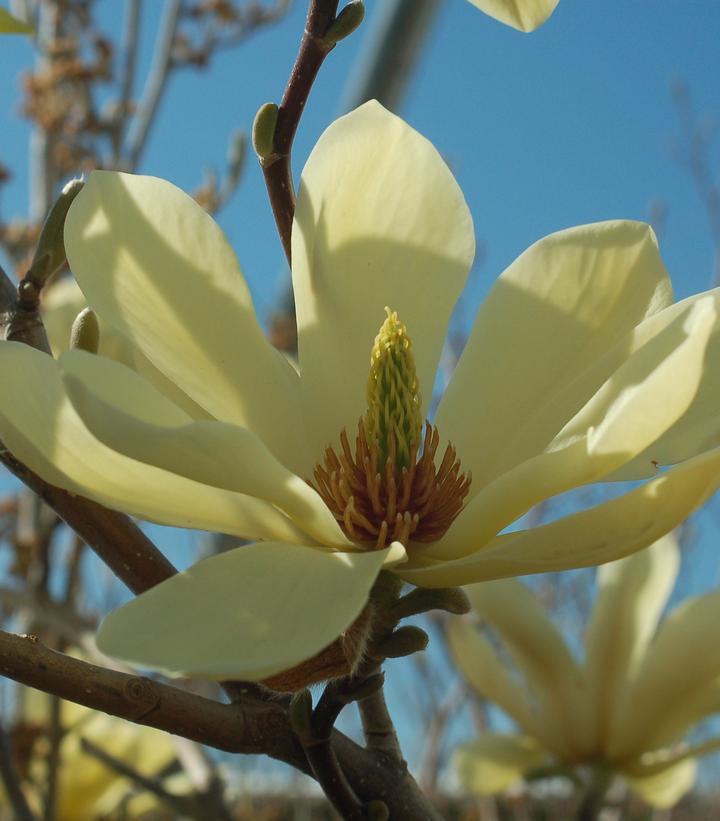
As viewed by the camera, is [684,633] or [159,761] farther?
[159,761]

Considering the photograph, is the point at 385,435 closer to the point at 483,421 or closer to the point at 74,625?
the point at 483,421

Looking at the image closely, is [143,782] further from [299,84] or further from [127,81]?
[127,81]

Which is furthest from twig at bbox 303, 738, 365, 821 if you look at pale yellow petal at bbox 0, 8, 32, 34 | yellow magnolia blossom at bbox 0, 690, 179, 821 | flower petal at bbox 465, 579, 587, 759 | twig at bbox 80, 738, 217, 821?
yellow magnolia blossom at bbox 0, 690, 179, 821

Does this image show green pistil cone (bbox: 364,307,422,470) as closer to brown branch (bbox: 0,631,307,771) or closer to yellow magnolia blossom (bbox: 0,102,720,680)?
yellow magnolia blossom (bbox: 0,102,720,680)

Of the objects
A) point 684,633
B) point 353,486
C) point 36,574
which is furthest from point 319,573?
point 36,574

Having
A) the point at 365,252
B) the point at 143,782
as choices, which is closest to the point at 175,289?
the point at 365,252

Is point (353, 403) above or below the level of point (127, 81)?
below
